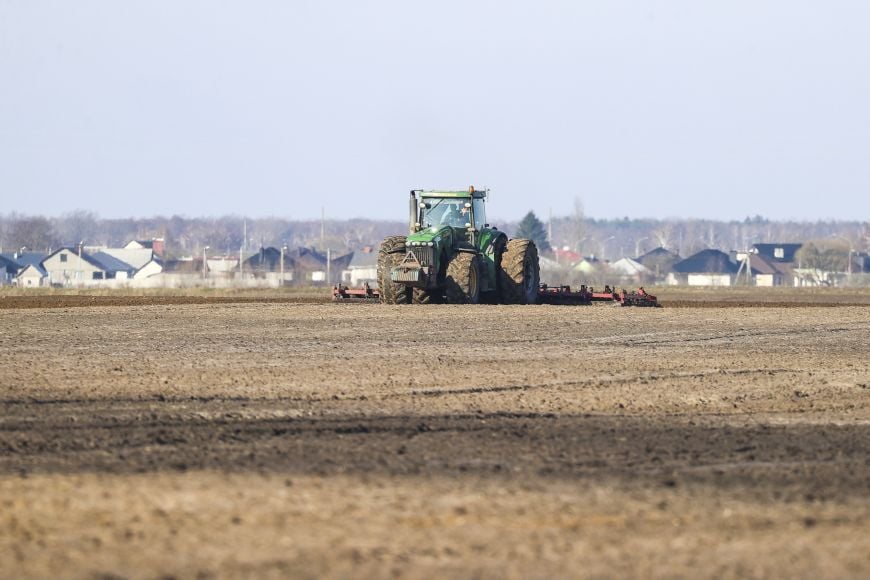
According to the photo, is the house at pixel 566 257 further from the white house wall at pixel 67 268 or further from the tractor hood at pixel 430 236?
the tractor hood at pixel 430 236

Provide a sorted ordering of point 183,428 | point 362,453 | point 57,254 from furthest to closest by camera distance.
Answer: point 57,254 < point 183,428 < point 362,453

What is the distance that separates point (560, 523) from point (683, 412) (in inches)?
213

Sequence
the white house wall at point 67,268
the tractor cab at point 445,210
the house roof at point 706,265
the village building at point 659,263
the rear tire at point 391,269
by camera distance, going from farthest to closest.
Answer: the village building at point 659,263 < the house roof at point 706,265 < the white house wall at point 67,268 < the tractor cab at point 445,210 < the rear tire at point 391,269

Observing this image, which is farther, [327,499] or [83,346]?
[83,346]

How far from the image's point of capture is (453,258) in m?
29.7

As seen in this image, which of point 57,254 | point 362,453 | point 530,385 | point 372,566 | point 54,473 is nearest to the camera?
point 372,566

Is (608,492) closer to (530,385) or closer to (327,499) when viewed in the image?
(327,499)

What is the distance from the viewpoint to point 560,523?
757 centimetres

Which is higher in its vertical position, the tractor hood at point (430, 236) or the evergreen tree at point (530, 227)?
the evergreen tree at point (530, 227)

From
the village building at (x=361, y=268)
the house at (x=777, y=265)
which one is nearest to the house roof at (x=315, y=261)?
the village building at (x=361, y=268)

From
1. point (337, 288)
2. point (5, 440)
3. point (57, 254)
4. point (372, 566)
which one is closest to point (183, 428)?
point (5, 440)

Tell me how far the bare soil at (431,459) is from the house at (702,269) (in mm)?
103455

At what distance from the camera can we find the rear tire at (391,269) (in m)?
29.7

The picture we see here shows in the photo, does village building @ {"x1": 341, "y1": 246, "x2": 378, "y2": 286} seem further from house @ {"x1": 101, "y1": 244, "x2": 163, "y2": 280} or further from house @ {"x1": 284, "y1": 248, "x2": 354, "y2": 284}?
house @ {"x1": 101, "y1": 244, "x2": 163, "y2": 280}
